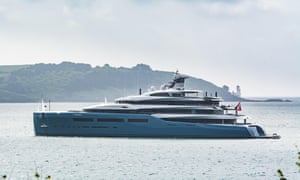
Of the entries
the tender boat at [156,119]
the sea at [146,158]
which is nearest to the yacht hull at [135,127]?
the tender boat at [156,119]

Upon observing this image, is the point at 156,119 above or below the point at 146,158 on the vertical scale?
above

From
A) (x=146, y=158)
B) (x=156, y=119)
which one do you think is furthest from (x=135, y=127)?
(x=146, y=158)

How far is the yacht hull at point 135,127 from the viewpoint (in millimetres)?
72500

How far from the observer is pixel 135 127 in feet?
238

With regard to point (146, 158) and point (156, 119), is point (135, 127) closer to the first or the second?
point (156, 119)

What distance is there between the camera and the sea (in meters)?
47.2

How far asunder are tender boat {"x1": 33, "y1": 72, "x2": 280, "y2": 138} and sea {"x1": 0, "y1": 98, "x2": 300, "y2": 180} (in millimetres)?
857

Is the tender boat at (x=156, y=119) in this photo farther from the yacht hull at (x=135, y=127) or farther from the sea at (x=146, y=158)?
the sea at (x=146, y=158)

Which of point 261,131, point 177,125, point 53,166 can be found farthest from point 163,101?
point 53,166

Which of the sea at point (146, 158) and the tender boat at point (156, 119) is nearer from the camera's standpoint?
the sea at point (146, 158)

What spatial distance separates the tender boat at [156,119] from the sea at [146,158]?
0.86m

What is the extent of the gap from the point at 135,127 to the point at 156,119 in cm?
231

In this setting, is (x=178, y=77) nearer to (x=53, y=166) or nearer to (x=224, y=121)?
(x=224, y=121)

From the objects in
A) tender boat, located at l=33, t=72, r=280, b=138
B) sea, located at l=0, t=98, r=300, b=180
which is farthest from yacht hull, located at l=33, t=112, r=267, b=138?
sea, located at l=0, t=98, r=300, b=180
